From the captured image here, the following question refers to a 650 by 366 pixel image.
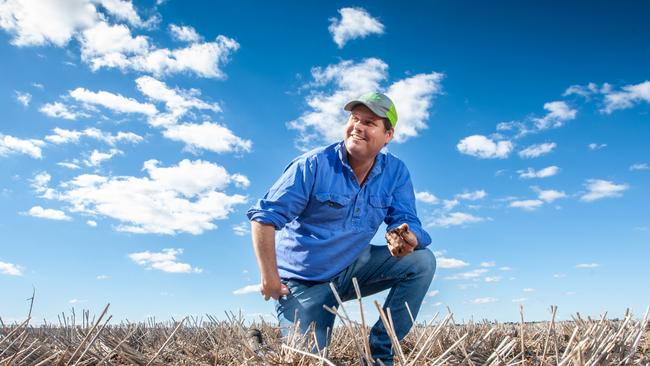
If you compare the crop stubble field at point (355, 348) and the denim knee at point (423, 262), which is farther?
the denim knee at point (423, 262)

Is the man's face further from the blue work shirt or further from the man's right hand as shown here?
the man's right hand

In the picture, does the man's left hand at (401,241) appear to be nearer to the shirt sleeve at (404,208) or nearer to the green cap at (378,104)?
the shirt sleeve at (404,208)

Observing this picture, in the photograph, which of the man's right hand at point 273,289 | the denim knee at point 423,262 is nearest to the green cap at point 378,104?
the denim knee at point 423,262

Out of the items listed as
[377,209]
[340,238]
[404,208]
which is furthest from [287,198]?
[404,208]

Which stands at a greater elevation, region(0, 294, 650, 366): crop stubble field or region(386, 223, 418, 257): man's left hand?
region(386, 223, 418, 257): man's left hand

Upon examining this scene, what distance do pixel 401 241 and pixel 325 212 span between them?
1.99 feet

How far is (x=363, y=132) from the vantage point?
3936 mm

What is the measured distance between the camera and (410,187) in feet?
14.8

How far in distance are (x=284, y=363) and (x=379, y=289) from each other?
5.90 feet

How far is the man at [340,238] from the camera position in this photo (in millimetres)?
3775

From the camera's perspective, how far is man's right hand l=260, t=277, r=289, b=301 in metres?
3.75

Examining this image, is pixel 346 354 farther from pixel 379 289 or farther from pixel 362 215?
pixel 362 215

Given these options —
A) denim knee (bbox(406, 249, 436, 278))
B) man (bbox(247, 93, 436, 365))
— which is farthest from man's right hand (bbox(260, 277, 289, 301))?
denim knee (bbox(406, 249, 436, 278))

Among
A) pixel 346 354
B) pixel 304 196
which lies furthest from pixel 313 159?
pixel 346 354
